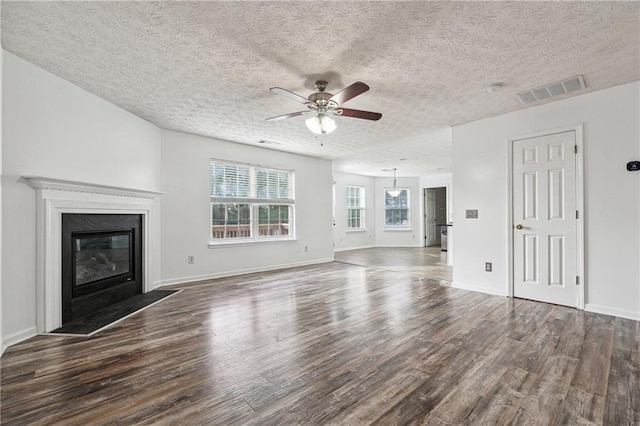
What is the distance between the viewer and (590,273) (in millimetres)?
3340

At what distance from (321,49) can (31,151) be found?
9.51ft

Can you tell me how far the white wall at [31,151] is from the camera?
253 cm

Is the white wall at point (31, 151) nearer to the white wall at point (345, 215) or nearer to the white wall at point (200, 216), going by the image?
the white wall at point (200, 216)

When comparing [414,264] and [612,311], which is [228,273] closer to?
[414,264]

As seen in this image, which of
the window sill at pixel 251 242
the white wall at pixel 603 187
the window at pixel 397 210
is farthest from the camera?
the window at pixel 397 210

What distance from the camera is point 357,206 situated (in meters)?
10.4

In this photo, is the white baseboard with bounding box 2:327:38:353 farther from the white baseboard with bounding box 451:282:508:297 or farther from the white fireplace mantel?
the white baseboard with bounding box 451:282:508:297

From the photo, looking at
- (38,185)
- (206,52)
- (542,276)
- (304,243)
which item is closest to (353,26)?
(206,52)

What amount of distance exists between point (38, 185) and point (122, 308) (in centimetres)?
165

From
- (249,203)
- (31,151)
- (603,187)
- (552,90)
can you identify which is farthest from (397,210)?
(31,151)

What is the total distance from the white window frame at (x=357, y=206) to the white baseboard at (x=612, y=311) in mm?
6993

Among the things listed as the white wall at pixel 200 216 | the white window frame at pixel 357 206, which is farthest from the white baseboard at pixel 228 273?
the white window frame at pixel 357 206

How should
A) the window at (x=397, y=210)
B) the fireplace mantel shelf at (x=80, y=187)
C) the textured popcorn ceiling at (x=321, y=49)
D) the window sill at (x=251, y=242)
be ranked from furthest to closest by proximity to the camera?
1. the window at (x=397, y=210)
2. the window sill at (x=251, y=242)
3. the fireplace mantel shelf at (x=80, y=187)
4. the textured popcorn ceiling at (x=321, y=49)

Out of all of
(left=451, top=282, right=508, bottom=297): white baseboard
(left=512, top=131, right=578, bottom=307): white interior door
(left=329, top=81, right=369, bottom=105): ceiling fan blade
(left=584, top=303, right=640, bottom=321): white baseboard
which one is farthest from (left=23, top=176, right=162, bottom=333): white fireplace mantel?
(left=584, top=303, right=640, bottom=321): white baseboard
